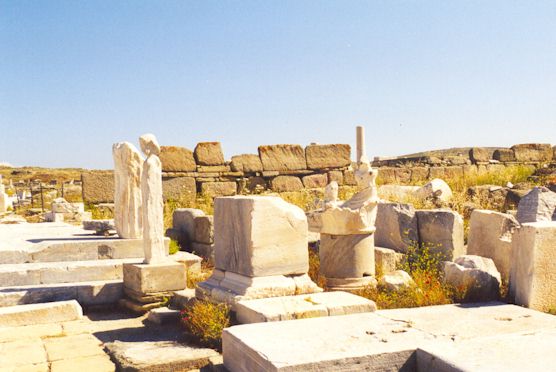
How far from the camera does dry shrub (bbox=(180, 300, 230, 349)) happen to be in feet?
16.7

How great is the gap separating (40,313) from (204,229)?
3.45 m

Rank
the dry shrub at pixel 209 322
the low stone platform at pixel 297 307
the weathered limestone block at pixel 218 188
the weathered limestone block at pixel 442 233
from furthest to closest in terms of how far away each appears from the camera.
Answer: the weathered limestone block at pixel 218 188
the weathered limestone block at pixel 442 233
the dry shrub at pixel 209 322
the low stone platform at pixel 297 307

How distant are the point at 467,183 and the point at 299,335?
12.1 metres

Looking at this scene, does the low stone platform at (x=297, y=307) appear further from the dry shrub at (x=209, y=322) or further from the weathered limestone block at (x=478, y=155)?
the weathered limestone block at (x=478, y=155)

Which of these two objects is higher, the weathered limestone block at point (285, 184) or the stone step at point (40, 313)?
the weathered limestone block at point (285, 184)

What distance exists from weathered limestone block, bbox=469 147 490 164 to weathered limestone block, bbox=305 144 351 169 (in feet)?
20.0

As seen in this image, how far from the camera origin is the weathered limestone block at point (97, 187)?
13109 millimetres

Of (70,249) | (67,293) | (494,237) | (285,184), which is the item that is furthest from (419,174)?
(67,293)

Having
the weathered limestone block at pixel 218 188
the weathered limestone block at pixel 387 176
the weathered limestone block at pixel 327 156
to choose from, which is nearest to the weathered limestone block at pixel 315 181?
the weathered limestone block at pixel 327 156

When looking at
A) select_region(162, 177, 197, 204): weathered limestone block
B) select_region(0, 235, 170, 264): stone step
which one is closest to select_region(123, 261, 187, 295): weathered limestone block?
select_region(0, 235, 170, 264): stone step

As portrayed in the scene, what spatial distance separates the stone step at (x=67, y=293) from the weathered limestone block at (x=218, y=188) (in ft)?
21.4

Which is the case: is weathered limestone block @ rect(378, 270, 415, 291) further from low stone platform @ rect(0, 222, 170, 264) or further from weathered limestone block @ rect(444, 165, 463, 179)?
weathered limestone block @ rect(444, 165, 463, 179)

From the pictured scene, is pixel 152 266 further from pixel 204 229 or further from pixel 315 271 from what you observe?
pixel 204 229

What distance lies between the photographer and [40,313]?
641cm
